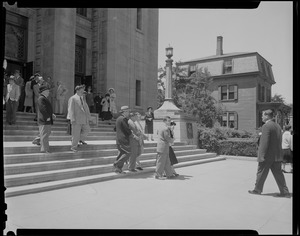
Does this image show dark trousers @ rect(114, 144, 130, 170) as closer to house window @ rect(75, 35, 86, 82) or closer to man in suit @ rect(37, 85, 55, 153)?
man in suit @ rect(37, 85, 55, 153)

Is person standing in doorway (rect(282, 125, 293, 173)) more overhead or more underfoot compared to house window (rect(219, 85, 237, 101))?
more underfoot

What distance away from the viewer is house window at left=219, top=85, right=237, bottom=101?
31.6 metres

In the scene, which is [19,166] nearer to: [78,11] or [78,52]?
Result: [78,52]

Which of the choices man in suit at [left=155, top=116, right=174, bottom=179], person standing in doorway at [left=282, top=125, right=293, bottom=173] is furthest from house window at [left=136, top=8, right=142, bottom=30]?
man in suit at [left=155, top=116, right=174, bottom=179]

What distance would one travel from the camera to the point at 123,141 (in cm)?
826

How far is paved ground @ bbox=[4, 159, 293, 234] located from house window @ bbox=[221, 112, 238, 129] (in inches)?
969

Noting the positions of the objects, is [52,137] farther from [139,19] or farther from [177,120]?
[139,19]

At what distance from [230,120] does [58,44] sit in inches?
869

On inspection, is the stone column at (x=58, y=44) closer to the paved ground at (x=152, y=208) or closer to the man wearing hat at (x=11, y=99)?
the man wearing hat at (x=11, y=99)

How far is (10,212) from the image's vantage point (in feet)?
14.6

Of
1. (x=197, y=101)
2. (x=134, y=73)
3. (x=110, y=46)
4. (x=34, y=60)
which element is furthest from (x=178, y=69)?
(x=34, y=60)

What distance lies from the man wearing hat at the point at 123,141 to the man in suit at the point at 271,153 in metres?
3.84
